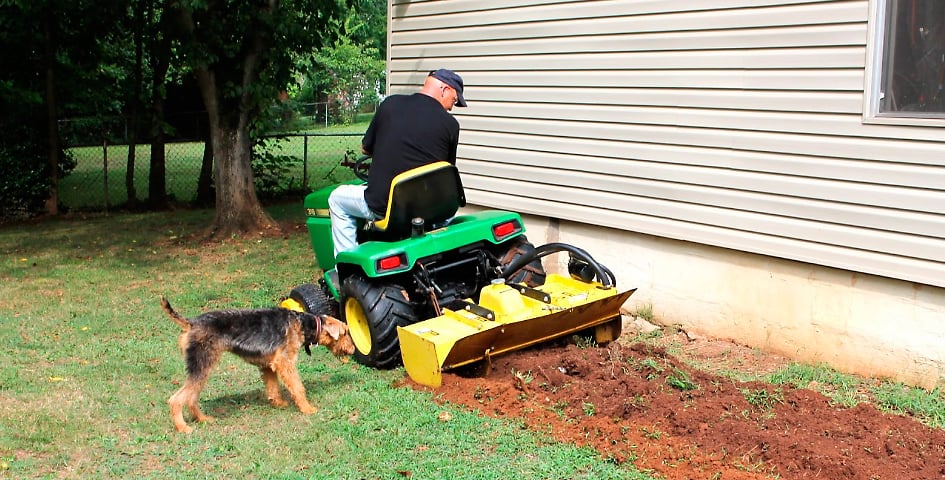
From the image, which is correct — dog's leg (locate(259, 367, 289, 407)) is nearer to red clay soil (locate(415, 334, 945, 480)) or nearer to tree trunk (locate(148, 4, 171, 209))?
red clay soil (locate(415, 334, 945, 480))

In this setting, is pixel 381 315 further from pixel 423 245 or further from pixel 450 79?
pixel 450 79

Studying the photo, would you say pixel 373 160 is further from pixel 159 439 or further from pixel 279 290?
pixel 279 290

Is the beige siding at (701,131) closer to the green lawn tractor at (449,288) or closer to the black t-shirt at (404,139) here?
the green lawn tractor at (449,288)

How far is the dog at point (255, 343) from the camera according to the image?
5.33 metres

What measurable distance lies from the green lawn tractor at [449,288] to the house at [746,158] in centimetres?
130

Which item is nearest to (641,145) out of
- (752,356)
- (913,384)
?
(752,356)

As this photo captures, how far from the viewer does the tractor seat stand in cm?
618

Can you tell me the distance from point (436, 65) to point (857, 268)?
17.0 feet

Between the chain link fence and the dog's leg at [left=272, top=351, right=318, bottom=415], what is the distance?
1034 cm

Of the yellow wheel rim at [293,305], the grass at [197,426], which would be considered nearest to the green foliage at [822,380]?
the grass at [197,426]

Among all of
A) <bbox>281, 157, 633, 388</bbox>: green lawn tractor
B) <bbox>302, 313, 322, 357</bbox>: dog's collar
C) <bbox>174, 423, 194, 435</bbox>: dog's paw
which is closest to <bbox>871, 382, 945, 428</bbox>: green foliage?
<bbox>281, 157, 633, 388</bbox>: green lawn tractor

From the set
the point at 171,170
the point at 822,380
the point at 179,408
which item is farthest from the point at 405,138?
the point at 171,170

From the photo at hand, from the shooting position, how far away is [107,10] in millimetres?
13688

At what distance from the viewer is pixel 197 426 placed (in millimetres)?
5445
